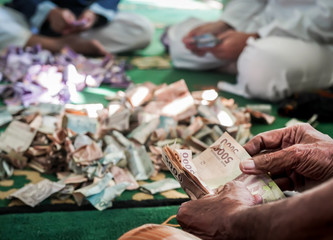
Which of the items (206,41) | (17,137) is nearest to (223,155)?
(17,137)

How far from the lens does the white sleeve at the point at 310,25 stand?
1.88m

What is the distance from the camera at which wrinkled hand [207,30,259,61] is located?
209 centimetres

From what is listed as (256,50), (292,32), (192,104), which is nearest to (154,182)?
(192,104)

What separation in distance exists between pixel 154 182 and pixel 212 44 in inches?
44.0

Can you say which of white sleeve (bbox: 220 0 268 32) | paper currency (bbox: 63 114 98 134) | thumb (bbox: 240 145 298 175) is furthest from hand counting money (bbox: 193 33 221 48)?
thumb (bbox: 240 145 298 175)

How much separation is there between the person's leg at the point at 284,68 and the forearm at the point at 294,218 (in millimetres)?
1333

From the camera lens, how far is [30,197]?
1128 millimetres

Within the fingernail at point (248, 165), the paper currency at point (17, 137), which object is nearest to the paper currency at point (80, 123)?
the paper currency at point (17, 137)

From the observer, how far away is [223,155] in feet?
2.87

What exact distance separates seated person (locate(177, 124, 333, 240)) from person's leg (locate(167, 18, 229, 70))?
1.40m

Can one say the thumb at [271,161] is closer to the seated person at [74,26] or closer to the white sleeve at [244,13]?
the white sleeve at [244,13]

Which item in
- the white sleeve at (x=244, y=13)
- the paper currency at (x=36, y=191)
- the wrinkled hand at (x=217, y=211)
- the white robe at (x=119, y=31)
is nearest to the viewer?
the wrinkled hand at (x=217, y=211)

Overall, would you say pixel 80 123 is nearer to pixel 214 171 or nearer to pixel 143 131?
pixel 143 131

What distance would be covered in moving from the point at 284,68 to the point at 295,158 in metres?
1.13
